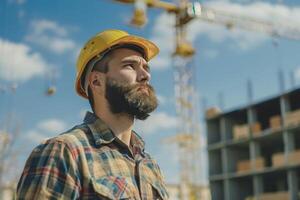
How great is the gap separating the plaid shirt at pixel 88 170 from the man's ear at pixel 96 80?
0.15 m

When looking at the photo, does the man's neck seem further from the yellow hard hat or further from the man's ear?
the yellow hard hat

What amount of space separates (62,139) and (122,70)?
0.54 meters

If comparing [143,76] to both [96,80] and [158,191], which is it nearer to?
[96,80]

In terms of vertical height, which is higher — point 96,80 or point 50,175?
point 96,80

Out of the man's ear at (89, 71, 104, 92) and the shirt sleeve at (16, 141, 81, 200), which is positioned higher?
the man's ear at (89, 71, 104, 92)

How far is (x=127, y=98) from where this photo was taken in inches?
101

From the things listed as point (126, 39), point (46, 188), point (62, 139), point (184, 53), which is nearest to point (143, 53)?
point (126, 39)

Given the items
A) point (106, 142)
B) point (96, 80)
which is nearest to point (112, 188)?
point (106, 142)

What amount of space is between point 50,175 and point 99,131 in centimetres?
43

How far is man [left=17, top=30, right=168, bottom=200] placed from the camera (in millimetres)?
2150

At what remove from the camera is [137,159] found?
259 centimetres

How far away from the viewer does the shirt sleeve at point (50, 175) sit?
2086 mm

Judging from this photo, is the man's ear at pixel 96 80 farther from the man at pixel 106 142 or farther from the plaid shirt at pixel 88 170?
the plaid shirt at pixel 88 170

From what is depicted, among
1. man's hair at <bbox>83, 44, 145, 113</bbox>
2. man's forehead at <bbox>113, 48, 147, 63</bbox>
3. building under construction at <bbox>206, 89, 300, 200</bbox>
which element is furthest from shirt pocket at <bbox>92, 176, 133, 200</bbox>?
building under construction at <bbox>206, 89, 300, 200</bbox>
